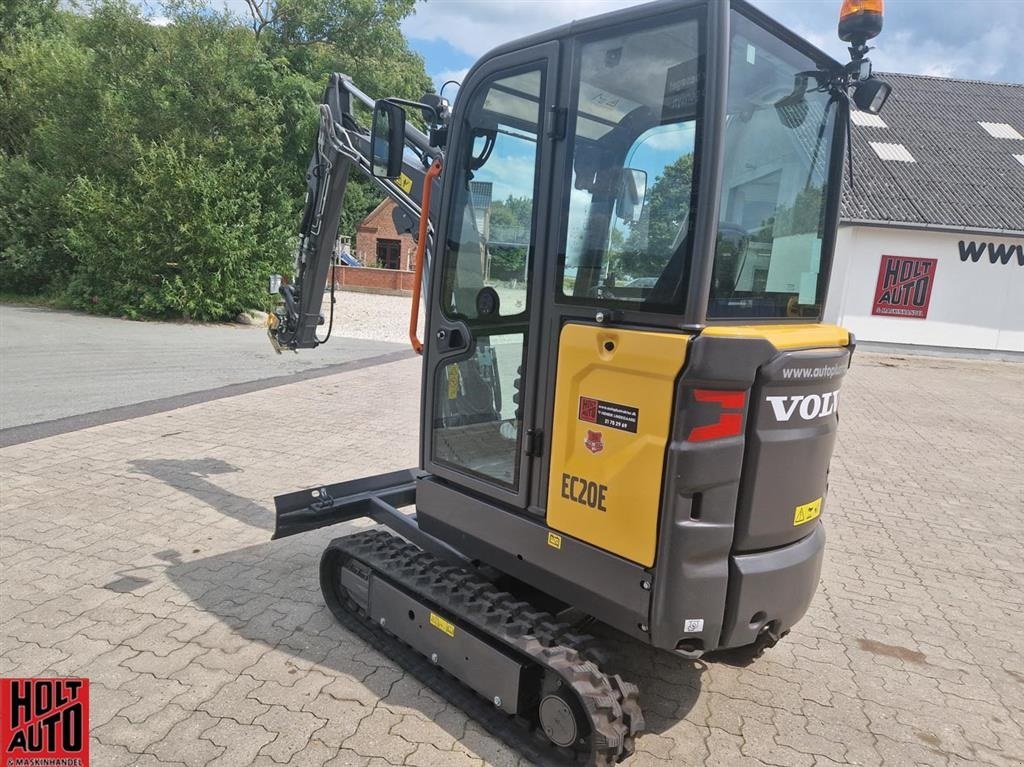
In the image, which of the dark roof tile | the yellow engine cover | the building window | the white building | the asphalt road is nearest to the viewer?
the yellow engine cover

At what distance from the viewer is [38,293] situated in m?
19.3

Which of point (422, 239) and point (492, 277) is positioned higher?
point (422, 239)

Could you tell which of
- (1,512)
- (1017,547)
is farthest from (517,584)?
(1017,547)

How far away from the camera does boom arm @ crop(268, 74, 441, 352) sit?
4633 millimetres

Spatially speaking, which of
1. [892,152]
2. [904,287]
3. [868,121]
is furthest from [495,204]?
[868,121]

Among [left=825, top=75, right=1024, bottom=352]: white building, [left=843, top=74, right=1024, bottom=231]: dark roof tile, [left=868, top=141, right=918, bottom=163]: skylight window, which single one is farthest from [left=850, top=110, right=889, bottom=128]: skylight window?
[left=825, top=75, right=1024, bottom=352]: white building

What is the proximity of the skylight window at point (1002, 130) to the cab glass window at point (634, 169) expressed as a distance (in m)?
23.9

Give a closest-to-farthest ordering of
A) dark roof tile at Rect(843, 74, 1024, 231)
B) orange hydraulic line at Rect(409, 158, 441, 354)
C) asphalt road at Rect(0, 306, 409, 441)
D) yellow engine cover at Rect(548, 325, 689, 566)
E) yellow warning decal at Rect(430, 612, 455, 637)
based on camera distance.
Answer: yellow engine cover at Rect(548, 325, 689, 566), yellow warning decal at Rect(430, 612, 455, 637), orange hydraulic line at Rect(409, 158, 441, 354), asphalt road at Rect(0, 306, 409, 441), dark roof tile at Rect(843, 74, 1024, 231)

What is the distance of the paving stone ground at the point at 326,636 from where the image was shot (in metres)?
→ 2.88

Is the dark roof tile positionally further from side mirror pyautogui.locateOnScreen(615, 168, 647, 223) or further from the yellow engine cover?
the yellow engine cover

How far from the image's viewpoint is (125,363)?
10.9 meters

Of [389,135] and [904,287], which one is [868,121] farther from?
[389,135]

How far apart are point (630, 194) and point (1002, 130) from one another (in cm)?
2476

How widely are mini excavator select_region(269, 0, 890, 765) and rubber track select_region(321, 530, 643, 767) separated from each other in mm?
12
